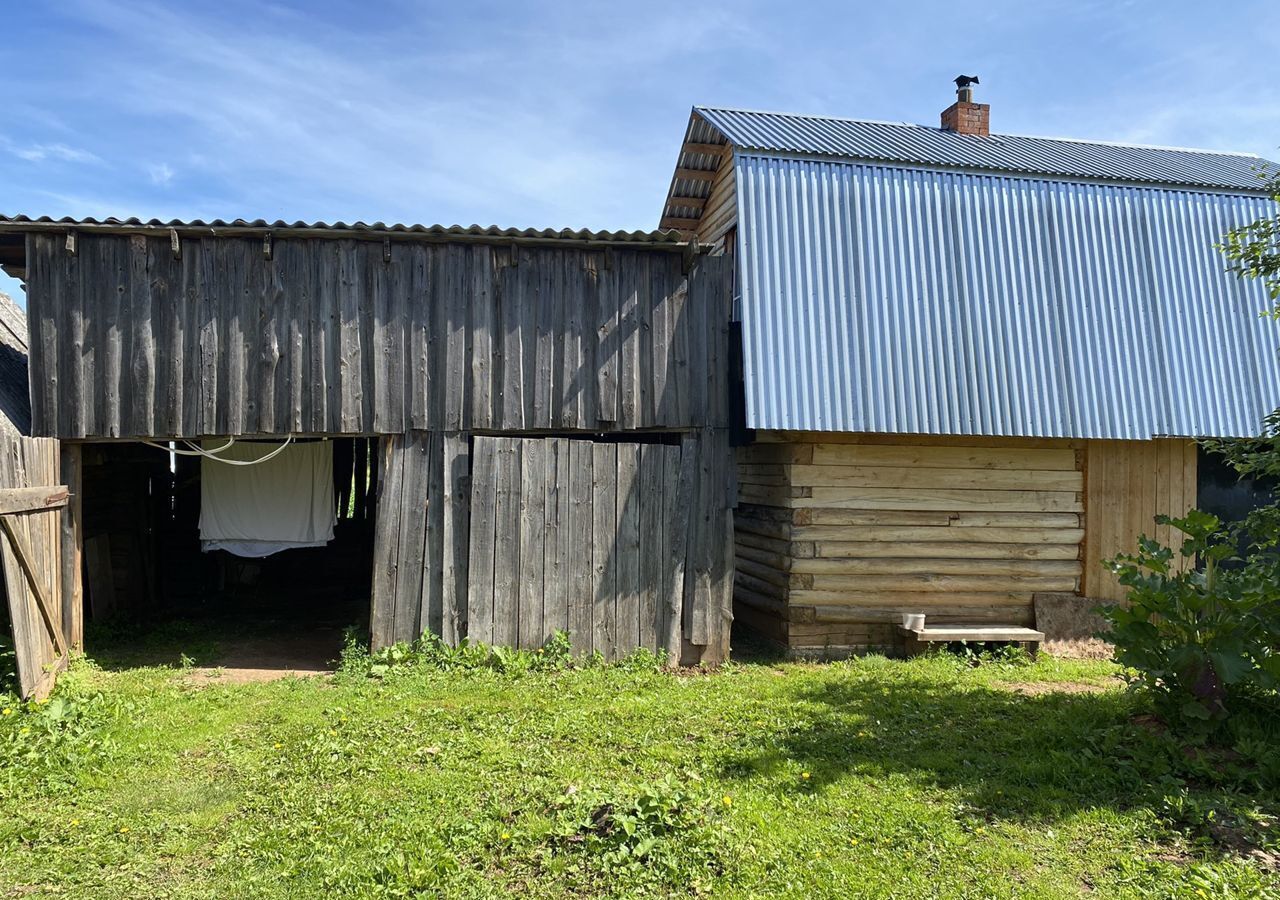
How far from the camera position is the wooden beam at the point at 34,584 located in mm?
6908

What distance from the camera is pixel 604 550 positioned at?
29.3ft

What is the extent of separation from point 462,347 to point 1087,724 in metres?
6.73

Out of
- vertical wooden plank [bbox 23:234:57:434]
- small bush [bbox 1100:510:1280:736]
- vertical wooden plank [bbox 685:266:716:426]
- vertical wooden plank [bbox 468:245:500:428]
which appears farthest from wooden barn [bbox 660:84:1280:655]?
vertical wooden plank [bbox 23:234:57:434]

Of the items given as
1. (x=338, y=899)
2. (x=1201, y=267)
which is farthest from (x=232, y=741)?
(x=1201, y=267)

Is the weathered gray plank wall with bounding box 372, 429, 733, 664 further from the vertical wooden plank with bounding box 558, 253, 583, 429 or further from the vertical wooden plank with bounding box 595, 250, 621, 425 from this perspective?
the vertical wooden plank with bounding box 595, 250, 621, 425

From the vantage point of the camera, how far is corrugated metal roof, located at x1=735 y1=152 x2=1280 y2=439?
363 inches

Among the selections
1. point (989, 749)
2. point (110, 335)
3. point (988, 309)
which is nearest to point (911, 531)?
point (988, 309)

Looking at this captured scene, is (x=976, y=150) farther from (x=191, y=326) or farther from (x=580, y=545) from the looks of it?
(x=191, y=326)

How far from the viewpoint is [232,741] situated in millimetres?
6527

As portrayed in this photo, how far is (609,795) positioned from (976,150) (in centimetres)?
1019

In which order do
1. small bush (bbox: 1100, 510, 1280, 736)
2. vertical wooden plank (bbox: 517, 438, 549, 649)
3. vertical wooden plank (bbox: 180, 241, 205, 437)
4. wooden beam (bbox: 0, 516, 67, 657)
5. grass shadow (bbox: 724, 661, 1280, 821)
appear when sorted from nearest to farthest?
grass shadow (bbox: 724, 661, 1280, 821) < small bush (bbox: 1100, 510, 1280, 736) < wooden beam (bbox: 0, 516, 67, 657) < vertical wooden plank (bbox: 180, 241, 205, 437) < vertical wooden plank (bbox: 517, 438, 549, 649)

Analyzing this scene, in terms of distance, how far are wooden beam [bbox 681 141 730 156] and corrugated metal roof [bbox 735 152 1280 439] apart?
2601 mm

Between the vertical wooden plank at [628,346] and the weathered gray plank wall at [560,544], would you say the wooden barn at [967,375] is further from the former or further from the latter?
the vertical wooden plank at [628,346]

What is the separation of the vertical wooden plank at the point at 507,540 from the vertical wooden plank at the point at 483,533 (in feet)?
0.14
